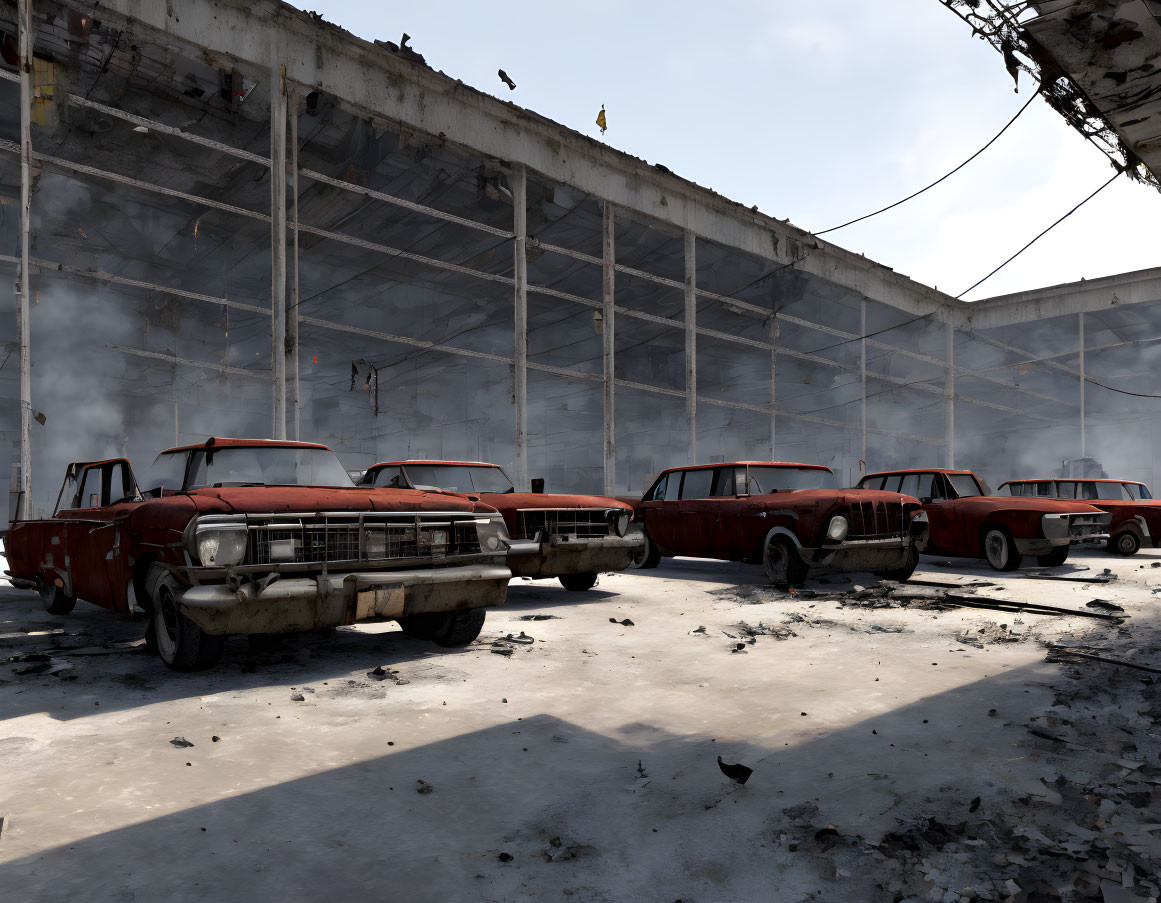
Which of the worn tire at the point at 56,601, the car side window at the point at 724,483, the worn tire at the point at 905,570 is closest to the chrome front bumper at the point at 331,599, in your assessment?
the worn tire at the point at 56,601

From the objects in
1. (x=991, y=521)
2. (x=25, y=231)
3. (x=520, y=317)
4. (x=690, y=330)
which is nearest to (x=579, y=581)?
(x=991, y=521)

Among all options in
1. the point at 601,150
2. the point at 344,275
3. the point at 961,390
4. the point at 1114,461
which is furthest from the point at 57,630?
the point at 1114,461

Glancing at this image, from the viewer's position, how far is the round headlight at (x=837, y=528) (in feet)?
27.8

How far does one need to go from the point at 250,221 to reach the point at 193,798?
57.1ft

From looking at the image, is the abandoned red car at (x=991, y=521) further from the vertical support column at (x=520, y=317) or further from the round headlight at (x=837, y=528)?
the vertical support column at (x=520, y=317)

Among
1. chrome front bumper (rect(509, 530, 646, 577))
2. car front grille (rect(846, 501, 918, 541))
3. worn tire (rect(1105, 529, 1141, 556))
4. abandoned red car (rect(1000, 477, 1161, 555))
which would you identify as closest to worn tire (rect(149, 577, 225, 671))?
chrome front bumper (rect(509, 530, 646, 577))

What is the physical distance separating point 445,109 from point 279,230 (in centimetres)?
490

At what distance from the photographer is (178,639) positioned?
4977 millimetres

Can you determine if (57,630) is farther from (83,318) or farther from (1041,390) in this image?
(1041,390)

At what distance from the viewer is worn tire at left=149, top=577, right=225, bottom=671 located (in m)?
4.94

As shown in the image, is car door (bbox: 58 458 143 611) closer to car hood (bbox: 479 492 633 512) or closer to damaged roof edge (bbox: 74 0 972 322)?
car hood (bbox: 479 492 633 512)

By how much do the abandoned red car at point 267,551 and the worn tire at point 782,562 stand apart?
4.26m

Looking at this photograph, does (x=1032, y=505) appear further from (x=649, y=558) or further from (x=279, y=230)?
(x=279, y=230)

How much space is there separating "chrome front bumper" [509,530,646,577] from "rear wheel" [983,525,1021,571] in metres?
5.44
